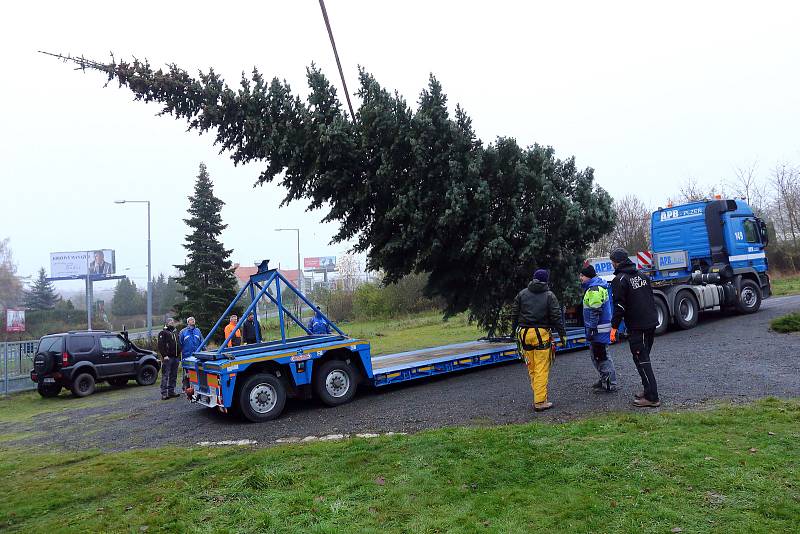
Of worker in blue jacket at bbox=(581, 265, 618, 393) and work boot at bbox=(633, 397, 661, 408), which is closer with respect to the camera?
work boot at bbox=(633, 397, 661, 408)

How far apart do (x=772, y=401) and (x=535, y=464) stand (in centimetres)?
342

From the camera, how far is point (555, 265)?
13.1m

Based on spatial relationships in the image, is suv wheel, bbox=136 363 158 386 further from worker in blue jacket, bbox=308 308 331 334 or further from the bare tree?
the bare tree

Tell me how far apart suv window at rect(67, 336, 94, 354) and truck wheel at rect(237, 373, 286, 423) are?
33.4 ft

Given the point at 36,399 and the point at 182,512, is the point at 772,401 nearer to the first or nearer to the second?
the point at 182,512

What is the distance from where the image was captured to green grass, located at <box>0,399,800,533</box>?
13.5 ft

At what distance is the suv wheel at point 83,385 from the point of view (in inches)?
641

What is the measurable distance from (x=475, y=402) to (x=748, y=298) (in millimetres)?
11963

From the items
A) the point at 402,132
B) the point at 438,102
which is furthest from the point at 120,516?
the point at 438,102

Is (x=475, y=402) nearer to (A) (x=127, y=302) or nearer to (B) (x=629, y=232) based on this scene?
(B) (x=629, y=232)

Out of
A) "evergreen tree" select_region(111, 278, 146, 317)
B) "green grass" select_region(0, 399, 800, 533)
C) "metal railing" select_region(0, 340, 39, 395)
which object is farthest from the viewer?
"evergreen tree" select_region(111, 278, 146, 317)

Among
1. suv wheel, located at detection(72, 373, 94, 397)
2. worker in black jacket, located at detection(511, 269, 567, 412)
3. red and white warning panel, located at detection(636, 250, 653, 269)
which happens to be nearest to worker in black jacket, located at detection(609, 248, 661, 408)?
worker in black jacket, located at detection(511, 269, 567, 412)

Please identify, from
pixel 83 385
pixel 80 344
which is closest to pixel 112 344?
pixel 80 344

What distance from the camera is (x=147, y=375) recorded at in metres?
18.3
